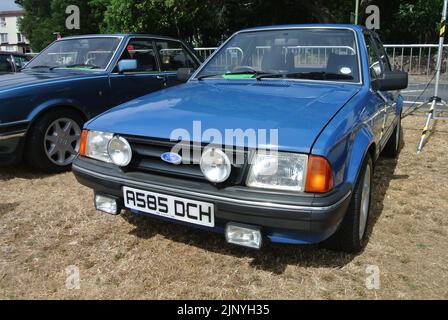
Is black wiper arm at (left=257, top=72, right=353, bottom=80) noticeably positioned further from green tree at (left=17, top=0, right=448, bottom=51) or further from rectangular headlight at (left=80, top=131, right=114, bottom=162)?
green tree at (left=17, top=0, right=448, bottom=51)

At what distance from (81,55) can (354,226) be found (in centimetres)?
412

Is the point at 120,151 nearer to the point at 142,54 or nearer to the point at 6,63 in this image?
the point at 142,54

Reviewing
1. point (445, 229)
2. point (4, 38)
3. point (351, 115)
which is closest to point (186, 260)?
point (351, 115)

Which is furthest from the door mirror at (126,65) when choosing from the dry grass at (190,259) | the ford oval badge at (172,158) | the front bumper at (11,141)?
the ford oval badge at (172,158)

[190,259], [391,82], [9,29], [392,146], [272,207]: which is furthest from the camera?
[9,29]

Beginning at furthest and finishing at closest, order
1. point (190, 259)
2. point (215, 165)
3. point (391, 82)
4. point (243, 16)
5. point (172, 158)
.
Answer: point (243, 16) → point (391, 82) → point (190, 259) → point (172, 158) → point (215, 165)

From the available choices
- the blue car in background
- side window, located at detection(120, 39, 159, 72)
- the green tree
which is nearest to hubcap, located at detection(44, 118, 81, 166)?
the blue car in background

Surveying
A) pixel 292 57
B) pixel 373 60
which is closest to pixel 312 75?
pixel 292 57

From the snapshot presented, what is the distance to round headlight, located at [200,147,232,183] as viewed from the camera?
226 cm

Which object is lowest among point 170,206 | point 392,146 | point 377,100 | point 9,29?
point 392,146

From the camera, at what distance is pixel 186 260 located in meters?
2.75

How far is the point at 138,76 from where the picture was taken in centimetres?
529

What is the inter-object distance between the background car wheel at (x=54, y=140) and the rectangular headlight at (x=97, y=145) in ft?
5.69
